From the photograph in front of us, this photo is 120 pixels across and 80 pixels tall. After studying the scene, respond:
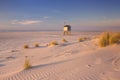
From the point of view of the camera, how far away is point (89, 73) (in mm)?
5590

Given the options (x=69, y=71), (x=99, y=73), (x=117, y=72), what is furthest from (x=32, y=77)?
(x=117, y=72)

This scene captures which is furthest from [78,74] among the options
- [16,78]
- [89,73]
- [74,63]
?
[16,78]

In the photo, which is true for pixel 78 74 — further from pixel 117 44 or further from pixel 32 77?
pixel 117 44

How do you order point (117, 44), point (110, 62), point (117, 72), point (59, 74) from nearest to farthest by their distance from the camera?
point (117, 72) → point (59, 74) → point (110, 62) → point (117, 44)

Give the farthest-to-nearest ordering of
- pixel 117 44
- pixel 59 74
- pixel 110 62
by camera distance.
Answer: pixel 117 44 → pixel 110 62 → pixel 59 74

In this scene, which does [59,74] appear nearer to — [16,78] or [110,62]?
[16,78]

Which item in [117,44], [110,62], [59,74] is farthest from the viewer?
[117,44]

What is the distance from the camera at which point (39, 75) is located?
6.08m

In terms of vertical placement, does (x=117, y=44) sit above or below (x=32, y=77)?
above

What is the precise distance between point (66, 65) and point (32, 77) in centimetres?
146

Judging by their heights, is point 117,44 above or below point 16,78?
above

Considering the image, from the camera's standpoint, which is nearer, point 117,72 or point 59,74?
point 117,72

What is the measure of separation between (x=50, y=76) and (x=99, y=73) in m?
1.57

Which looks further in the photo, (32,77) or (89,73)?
(32,77)
